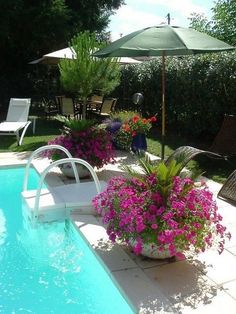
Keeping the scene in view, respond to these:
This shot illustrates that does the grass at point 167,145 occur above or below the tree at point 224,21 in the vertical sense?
below

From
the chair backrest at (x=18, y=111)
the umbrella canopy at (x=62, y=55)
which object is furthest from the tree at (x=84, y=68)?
the chair backrest at (x=18, y=111)

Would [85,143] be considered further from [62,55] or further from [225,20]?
[225,20]

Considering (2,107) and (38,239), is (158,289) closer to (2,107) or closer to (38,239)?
(38,239)

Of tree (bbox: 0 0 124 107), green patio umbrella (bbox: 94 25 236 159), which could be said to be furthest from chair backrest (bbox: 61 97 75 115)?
green patio umbrella (bbox: 94 25 236 159)

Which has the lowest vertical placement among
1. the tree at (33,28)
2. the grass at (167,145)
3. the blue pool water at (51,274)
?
the blue pool water at (51,274)

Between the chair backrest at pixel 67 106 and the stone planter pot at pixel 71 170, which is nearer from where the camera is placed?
the stone planter pot at pixel 71 170

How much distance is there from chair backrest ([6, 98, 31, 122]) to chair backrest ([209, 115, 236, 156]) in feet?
18.2

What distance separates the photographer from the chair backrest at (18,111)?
34.3 ft

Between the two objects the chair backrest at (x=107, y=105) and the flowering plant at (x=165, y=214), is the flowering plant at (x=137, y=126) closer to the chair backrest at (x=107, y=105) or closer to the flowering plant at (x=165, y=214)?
the chair backrest at (x=107, y=105)

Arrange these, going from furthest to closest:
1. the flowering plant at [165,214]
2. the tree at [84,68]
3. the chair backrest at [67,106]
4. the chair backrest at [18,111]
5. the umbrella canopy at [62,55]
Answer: the chair backrest at [67,106]
the umbrella canopy at [62,55]
the chair backrest at [18,111]
the tree at [84,68]
the flowering plant at [165,214]

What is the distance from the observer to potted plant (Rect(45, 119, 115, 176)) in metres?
6.25

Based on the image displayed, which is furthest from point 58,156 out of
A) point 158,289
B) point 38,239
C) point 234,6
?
point 234,6

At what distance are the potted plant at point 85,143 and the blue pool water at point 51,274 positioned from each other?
1.55 meters

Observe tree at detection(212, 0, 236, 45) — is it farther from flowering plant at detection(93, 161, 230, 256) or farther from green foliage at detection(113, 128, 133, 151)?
flowering plant at detection(93, 161, 230, 256)
